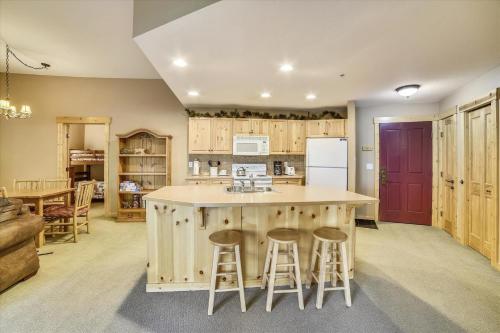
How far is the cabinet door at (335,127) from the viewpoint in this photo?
15.9 ft

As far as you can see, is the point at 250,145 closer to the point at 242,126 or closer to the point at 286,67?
the point at 242,126

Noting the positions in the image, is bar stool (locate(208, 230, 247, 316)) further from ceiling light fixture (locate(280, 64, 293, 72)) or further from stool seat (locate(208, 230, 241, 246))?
ceiling light fixture (locate(280, 64, 293, 72))

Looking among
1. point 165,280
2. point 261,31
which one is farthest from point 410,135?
point 165,280

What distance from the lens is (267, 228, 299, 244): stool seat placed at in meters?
2.04

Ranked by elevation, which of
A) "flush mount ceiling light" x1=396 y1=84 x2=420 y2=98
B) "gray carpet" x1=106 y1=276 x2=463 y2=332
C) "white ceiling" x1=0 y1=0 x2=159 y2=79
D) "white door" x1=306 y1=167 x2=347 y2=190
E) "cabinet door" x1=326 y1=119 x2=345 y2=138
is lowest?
"gray carpet" x1=106 y1=276 x2=463 y2=332

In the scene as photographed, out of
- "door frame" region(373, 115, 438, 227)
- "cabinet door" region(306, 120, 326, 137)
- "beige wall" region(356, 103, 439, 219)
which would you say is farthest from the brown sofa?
"door frame" region(373, 115, 438, 227)

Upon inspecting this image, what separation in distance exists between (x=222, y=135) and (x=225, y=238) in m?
3.14

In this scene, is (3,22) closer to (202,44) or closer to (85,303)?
(202,44)

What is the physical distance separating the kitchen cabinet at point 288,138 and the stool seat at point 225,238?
10.0ft

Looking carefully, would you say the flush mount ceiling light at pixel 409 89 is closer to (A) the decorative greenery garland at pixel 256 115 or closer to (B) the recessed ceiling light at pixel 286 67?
(A) the decorative greenery garland at pixel 256 115

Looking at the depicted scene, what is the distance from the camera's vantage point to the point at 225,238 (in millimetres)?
2078

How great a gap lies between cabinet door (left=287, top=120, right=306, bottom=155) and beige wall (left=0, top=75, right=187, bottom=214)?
227 cm

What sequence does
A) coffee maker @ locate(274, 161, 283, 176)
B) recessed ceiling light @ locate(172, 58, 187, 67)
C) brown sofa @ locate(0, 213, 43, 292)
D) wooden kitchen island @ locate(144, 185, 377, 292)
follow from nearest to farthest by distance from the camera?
brown sofa @ locate(0, 213, 43, 292), wooden kitchen island @ locate(144, 185, 377, 292), recessed ceiling light @ locate(172, 58, 187, 67), coffee maker @ locate(274, 161, 283, 176)

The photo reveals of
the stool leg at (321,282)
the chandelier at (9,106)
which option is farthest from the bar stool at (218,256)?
the chandelier at (9,106)
